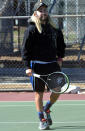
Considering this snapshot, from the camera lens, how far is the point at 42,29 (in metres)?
6.42

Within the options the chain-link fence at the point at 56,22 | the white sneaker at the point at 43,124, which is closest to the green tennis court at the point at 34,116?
the white sneaker at the point at 43,124

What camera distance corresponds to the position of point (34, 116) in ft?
25.2

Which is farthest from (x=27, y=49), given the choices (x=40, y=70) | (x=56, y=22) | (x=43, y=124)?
(x=56, y=22)

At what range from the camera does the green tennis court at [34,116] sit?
686cm

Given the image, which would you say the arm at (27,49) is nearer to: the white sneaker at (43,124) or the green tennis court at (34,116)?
the white sneaker at (43,124)

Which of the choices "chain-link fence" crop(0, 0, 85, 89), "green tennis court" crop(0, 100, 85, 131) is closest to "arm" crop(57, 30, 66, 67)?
"green tennis court" crop(0, 100, 85, 131)

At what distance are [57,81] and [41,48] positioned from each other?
52 cm

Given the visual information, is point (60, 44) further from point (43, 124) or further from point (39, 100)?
point (43, 124)

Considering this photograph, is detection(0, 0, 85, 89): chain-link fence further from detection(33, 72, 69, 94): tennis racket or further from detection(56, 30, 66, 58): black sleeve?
detection(33, 72, 69, 94): tennis racket

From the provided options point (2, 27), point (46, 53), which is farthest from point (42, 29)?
point (2, 27)

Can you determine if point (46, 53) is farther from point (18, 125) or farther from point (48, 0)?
point (48, 0)

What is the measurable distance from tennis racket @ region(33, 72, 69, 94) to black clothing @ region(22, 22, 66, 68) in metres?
0.24

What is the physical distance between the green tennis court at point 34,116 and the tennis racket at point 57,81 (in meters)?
0.63

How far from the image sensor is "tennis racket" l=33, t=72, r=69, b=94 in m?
6.46
